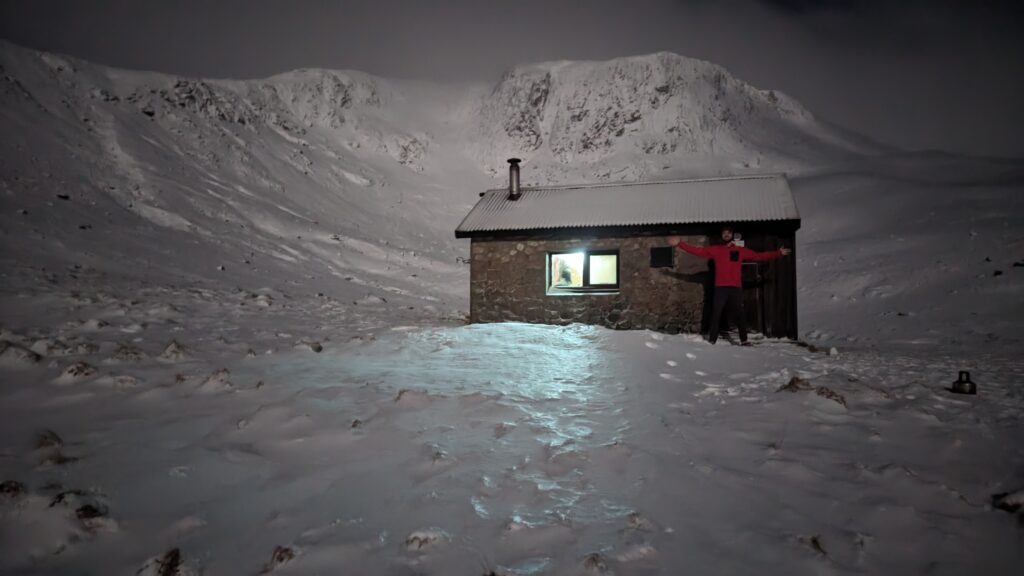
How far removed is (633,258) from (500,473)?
31.1 feet

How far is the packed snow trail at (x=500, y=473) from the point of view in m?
2.65

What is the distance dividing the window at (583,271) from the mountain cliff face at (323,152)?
9005mm

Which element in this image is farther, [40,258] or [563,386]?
[40,258]

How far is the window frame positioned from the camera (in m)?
12.4

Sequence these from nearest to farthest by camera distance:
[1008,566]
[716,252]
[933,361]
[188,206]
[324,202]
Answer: [1008,566], [933,361], [716,252], [188,206], [324,202]

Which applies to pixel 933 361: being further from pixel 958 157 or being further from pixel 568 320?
pixel 958 157

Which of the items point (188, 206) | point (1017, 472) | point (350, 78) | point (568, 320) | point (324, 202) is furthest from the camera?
point (350, 78)

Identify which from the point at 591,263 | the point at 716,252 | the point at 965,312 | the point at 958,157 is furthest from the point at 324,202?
the point at 958,157

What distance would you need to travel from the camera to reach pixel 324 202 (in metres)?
34.8

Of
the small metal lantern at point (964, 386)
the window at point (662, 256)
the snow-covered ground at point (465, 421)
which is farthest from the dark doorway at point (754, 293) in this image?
the small metal lantern at point (964, 386)

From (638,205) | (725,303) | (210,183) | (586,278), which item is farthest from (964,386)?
(210,183)

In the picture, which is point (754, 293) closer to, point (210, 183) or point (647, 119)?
point (210, 183)

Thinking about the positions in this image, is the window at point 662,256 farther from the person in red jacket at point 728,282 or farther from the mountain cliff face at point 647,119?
the mountain cliff face at point 647,119

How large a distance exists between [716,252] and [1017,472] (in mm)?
6770
